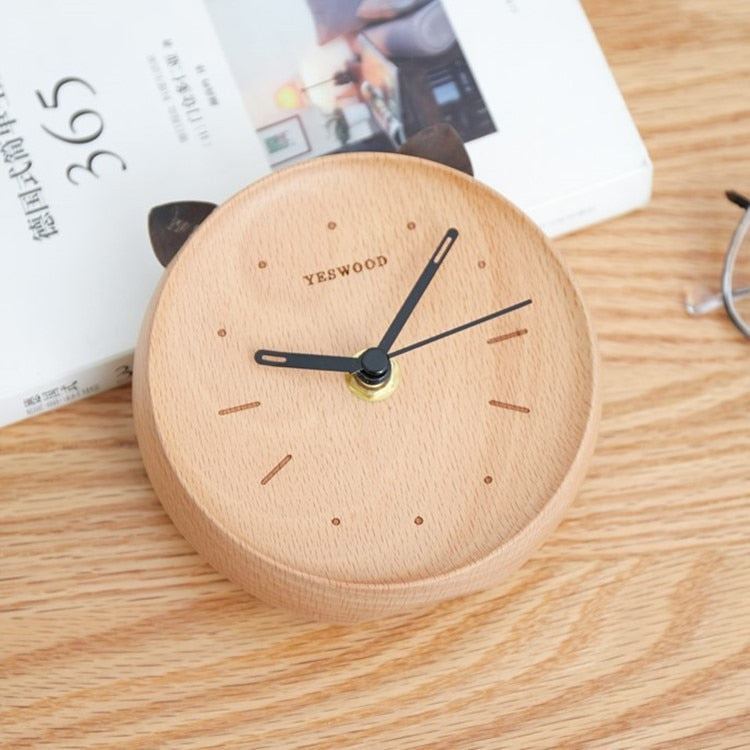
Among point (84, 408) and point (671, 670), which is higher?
point (84, 408)

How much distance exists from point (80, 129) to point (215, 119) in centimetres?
8

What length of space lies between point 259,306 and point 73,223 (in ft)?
0.45

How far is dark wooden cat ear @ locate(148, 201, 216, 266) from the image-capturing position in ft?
2.10

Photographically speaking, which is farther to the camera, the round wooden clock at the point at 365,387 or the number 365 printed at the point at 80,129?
the number 365 printed at the point at 80,129

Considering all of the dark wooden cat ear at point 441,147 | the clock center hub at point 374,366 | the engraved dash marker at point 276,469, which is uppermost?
the dark wooden cat ear at point 441,147

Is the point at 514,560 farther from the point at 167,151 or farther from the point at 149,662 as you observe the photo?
the point at 167,151

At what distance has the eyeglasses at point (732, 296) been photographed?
0.70 meters

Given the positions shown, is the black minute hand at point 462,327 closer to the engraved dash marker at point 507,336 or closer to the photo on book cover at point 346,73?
the engraved dash marker at point 507,336

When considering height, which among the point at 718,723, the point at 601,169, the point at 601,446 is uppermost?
the point at 601,169

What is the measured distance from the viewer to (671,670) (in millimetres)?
627

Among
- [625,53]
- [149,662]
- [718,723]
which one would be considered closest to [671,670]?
[718,723]

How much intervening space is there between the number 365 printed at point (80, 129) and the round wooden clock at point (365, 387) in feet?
0.37

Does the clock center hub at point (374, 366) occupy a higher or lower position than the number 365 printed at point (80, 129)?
lower

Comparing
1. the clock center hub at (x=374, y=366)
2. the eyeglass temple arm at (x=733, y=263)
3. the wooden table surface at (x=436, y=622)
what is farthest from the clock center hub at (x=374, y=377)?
the eyeglass temple arm at (x=733, y=263)
